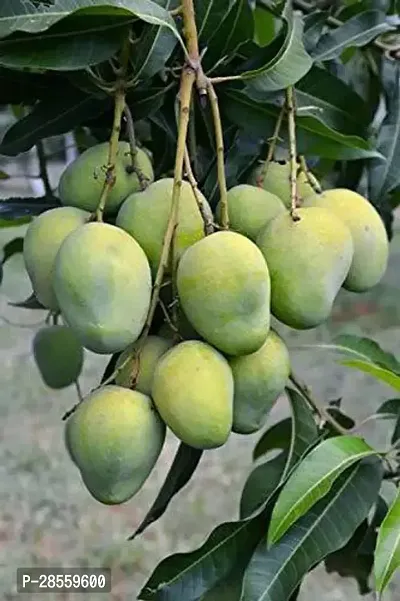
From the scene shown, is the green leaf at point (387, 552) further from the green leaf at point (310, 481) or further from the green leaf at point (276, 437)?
the green leaf at point (276, 437)

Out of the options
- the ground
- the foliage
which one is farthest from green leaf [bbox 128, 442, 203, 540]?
the ground

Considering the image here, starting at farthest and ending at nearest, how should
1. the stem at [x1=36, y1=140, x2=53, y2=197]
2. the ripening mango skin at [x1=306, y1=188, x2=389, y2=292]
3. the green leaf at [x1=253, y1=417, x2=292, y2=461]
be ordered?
the green leaf at [x1=253, y1=417, x2=292, y2=461], the stem at [x1=36, y1=140, x2=53, y2=197], the ripening mango skin at [x1=306, y1=188, x2=389, y2=292]

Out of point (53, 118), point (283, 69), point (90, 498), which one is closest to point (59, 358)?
point (53, 118)

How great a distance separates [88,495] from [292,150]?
6.40 feet

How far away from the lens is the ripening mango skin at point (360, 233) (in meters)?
0.63

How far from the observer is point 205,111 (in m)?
0.64

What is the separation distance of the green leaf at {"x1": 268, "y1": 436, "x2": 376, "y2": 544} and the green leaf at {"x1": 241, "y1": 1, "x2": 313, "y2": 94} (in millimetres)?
241

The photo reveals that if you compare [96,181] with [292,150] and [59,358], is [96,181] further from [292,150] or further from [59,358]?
[59,358]

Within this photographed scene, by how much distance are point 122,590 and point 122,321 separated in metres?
1.61

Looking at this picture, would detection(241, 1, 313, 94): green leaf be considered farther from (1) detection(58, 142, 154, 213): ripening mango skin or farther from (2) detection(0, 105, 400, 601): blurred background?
(2) detection(0, 105, 400, 601): blurred background

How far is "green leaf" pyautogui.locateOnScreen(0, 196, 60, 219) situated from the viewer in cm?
77

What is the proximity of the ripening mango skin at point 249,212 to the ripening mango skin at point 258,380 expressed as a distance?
7 centimetres

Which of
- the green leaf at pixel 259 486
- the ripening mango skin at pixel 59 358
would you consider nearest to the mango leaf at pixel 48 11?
the green leaf at pixel 259 486

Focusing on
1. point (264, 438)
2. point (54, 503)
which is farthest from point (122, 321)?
point (54, 503)
